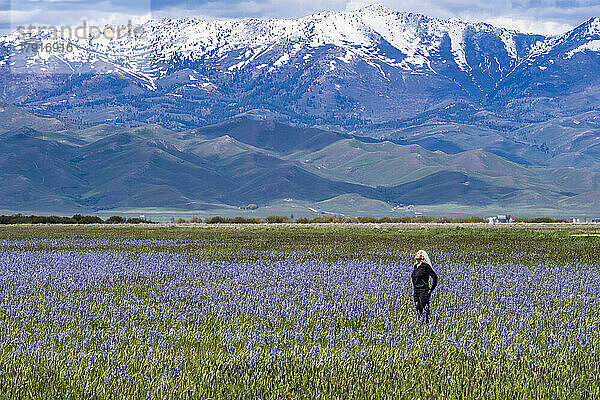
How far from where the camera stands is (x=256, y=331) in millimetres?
15016

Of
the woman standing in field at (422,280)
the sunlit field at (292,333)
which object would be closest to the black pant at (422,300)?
the woman standing in field at (422,280)

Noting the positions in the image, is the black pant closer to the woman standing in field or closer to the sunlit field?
the woman standing in field

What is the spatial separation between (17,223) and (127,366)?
280 feet

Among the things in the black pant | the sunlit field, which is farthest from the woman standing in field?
the sunlit field

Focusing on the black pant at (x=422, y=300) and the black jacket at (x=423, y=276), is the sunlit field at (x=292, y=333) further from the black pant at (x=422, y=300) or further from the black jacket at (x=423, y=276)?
the black jacket at (x=423, y=276)

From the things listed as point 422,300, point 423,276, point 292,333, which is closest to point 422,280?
point 423,276

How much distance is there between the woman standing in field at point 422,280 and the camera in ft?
53.6

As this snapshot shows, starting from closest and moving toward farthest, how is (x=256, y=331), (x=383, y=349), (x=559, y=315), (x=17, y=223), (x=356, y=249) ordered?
1. (x=383, y=349)
2. (x=256, y=331)
3. (x=559, y=315)
4. (x=356, y=249)
5. (x=17, y=223)

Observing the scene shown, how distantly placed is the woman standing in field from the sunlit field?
351 millimetres

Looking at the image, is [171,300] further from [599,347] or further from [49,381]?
[599,347]

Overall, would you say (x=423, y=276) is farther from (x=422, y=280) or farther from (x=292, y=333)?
(x=292, y=333)

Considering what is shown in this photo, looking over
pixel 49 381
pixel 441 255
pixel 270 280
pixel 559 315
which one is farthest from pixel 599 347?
pixel 441 255

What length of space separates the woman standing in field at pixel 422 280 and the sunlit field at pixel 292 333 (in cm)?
35

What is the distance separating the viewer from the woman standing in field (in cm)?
1634
